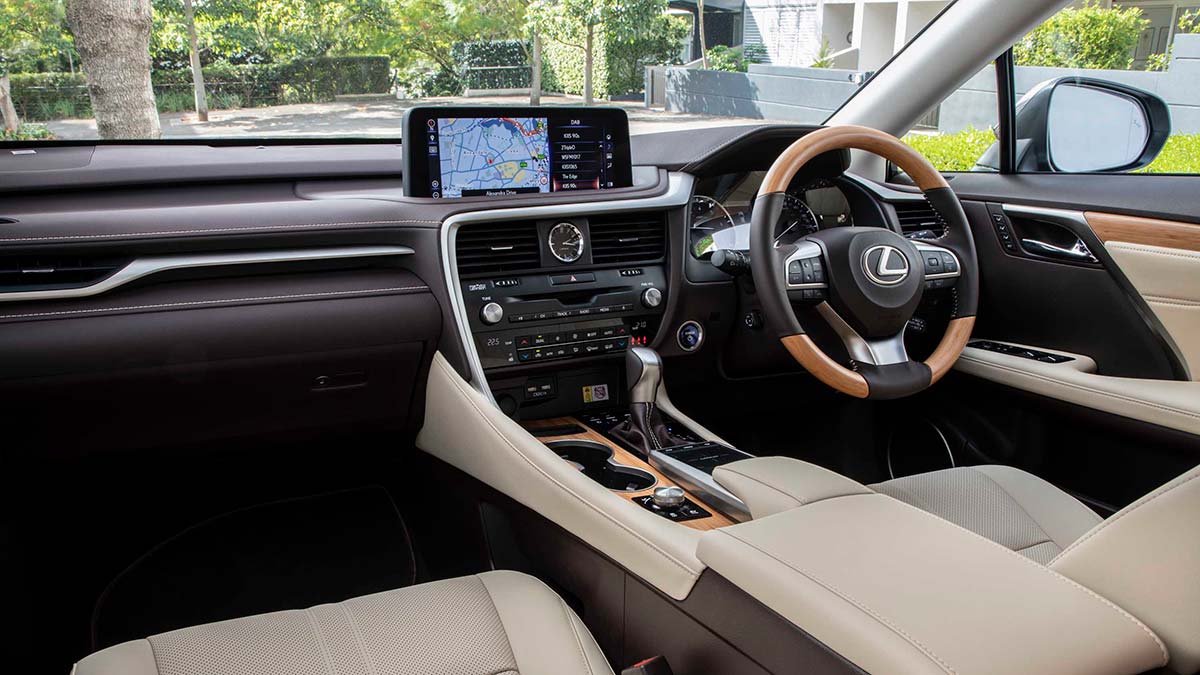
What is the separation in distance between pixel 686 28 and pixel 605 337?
1405mm

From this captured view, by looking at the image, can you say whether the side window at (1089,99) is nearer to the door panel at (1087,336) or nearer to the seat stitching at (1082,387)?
the door panel at (1087,336)

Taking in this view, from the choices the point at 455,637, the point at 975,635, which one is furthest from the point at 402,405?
the point at 975,635

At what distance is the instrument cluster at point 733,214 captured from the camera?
2.42 meters

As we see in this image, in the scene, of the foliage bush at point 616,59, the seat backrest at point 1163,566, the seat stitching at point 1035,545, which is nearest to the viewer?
the seat backrest at point 1163,566

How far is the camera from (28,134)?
221cm

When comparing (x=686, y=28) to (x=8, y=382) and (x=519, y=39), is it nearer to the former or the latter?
(x=519, y=39)

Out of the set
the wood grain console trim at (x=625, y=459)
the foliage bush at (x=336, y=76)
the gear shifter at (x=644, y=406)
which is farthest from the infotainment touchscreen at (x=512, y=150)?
the wood grain console trim at (x=625, y=459)

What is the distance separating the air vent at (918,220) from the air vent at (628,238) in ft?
2.36

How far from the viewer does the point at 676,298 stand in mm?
2361

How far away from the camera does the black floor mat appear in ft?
7.38

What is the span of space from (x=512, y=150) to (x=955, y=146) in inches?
59.1

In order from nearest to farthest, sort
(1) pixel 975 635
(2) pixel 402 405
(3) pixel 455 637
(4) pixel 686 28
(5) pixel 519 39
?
1. (1) pixel 975 635
2. (3) pixel 455 637
3. (2) pixel 402 405
4. (5) pixel 519 39
5. (4) pixel 686 28

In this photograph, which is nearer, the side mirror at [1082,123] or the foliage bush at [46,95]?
the foliage bush at [46,95]

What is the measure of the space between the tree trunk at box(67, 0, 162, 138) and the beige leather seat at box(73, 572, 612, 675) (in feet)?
4.79
